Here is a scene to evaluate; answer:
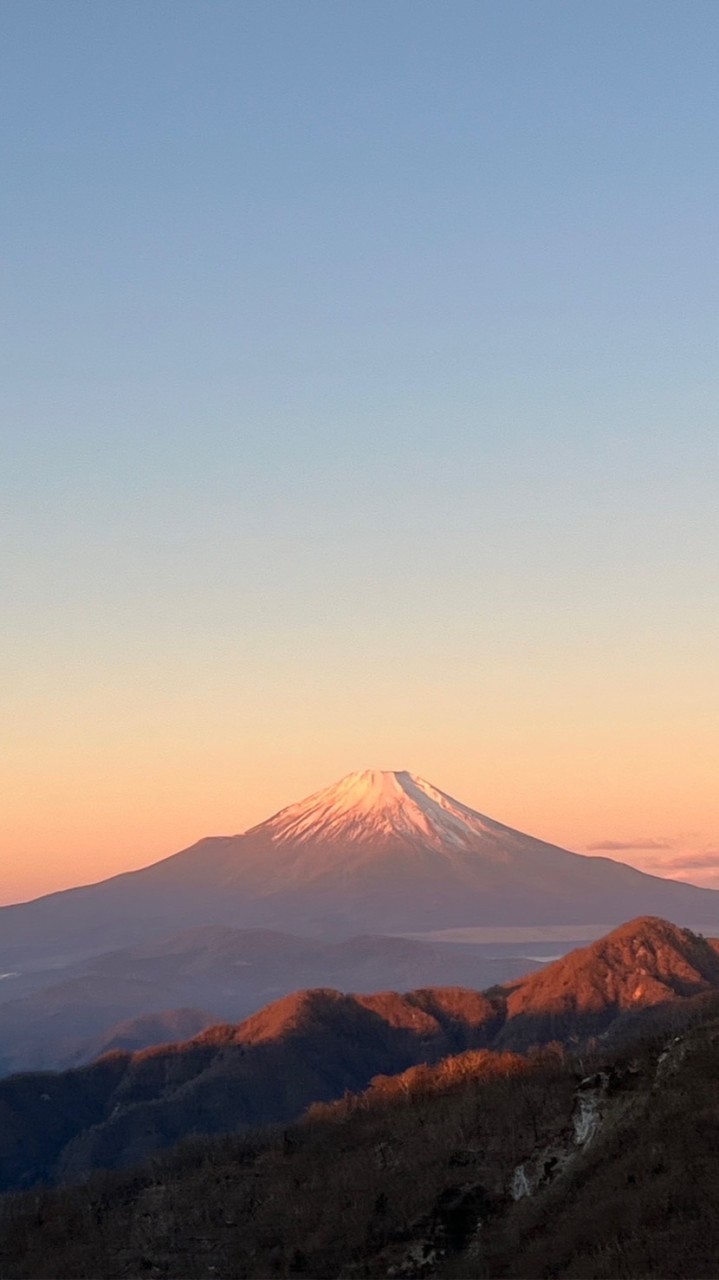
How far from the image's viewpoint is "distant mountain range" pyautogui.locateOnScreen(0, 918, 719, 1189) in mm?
114812

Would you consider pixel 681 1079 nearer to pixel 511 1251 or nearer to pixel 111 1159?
pixel 511 1251

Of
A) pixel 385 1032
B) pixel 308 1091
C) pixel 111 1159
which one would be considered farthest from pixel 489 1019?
pixel 111 1159

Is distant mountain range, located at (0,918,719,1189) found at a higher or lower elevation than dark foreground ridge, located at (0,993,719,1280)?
lower

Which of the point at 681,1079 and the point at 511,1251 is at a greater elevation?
the point at 681,1079

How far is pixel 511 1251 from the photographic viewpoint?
23.3 meters

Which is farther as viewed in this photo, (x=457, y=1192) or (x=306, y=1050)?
(x=306, y=1050)

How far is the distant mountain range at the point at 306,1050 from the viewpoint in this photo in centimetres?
11481

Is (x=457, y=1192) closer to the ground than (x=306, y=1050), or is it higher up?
higher up

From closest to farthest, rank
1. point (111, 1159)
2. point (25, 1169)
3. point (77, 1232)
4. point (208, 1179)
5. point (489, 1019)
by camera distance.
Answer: point (77, 1232)
point (208, 1179)
point (111, 1159)
point (25, 1169)
point (489, 1019)

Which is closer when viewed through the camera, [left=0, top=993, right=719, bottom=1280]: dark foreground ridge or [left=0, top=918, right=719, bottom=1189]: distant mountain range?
[left=0, top=993, right=719, bottom=1280]: dark foreground ridge

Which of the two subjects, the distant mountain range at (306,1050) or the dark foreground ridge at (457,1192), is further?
the distant mountain range at (306,1050)

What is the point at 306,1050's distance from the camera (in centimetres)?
12812

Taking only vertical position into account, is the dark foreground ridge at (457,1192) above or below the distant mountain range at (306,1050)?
above

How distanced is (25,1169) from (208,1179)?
9117 cm
